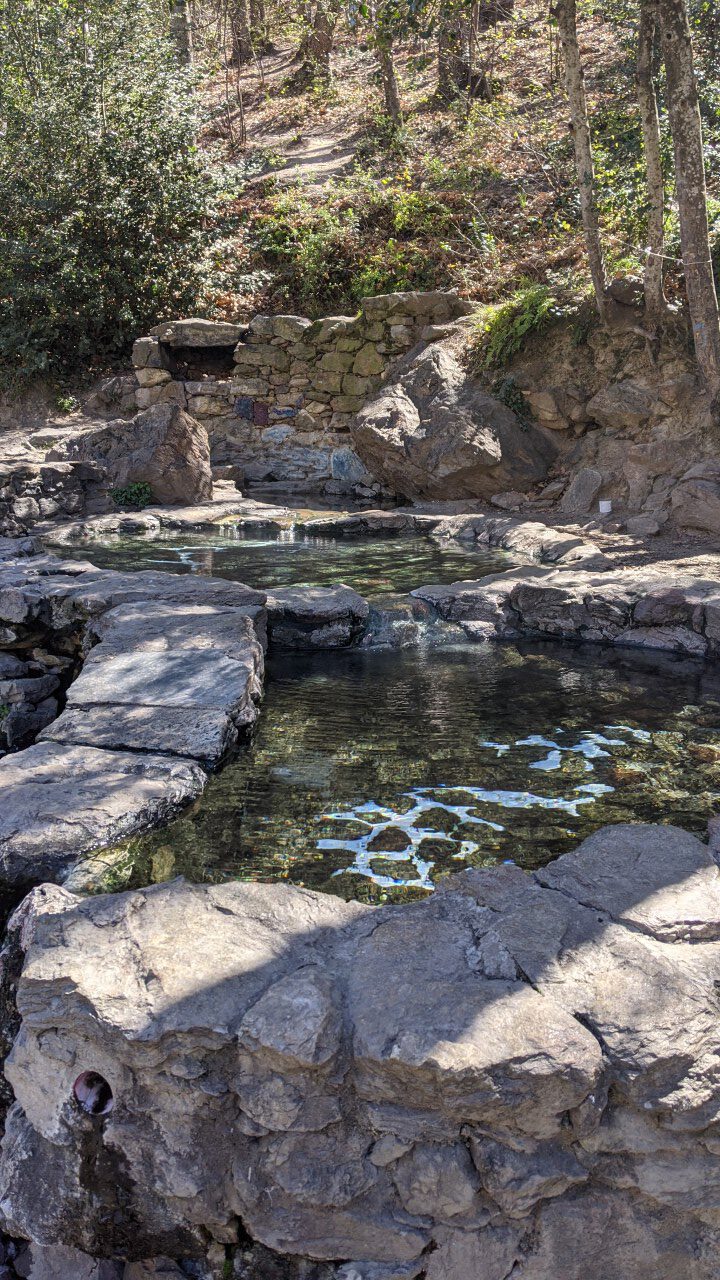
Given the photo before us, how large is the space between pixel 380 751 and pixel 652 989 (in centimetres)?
237

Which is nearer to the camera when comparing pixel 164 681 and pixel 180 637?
pixel 164 681

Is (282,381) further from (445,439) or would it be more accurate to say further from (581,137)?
(581,137)

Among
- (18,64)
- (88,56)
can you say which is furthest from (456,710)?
(18,64)

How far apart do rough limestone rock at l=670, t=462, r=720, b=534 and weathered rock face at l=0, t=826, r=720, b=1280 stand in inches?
266

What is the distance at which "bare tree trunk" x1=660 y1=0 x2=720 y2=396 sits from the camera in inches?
321

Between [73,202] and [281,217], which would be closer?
[73,202]

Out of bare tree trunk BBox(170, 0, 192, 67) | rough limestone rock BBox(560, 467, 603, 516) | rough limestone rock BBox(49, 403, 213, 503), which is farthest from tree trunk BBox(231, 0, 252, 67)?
rough limestone rock BBox(560, 467, 603, 516)

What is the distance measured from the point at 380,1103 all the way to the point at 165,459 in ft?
31.9

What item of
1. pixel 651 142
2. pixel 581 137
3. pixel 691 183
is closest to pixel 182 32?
pixel 581 137

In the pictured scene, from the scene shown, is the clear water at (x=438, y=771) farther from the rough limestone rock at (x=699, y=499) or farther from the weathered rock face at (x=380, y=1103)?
the rough limestone rock at (x=699, y=499)

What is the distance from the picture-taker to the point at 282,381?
13977 mm

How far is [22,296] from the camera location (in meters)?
14.4

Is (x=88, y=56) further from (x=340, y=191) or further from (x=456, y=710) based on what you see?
(x=456, y=710)

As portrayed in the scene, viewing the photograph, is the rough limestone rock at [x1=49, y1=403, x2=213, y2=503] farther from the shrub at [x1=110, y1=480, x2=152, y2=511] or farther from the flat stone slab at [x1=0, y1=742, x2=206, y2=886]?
the flat stone slab at [x1=0, y1=742, x2=206, y2=886]
